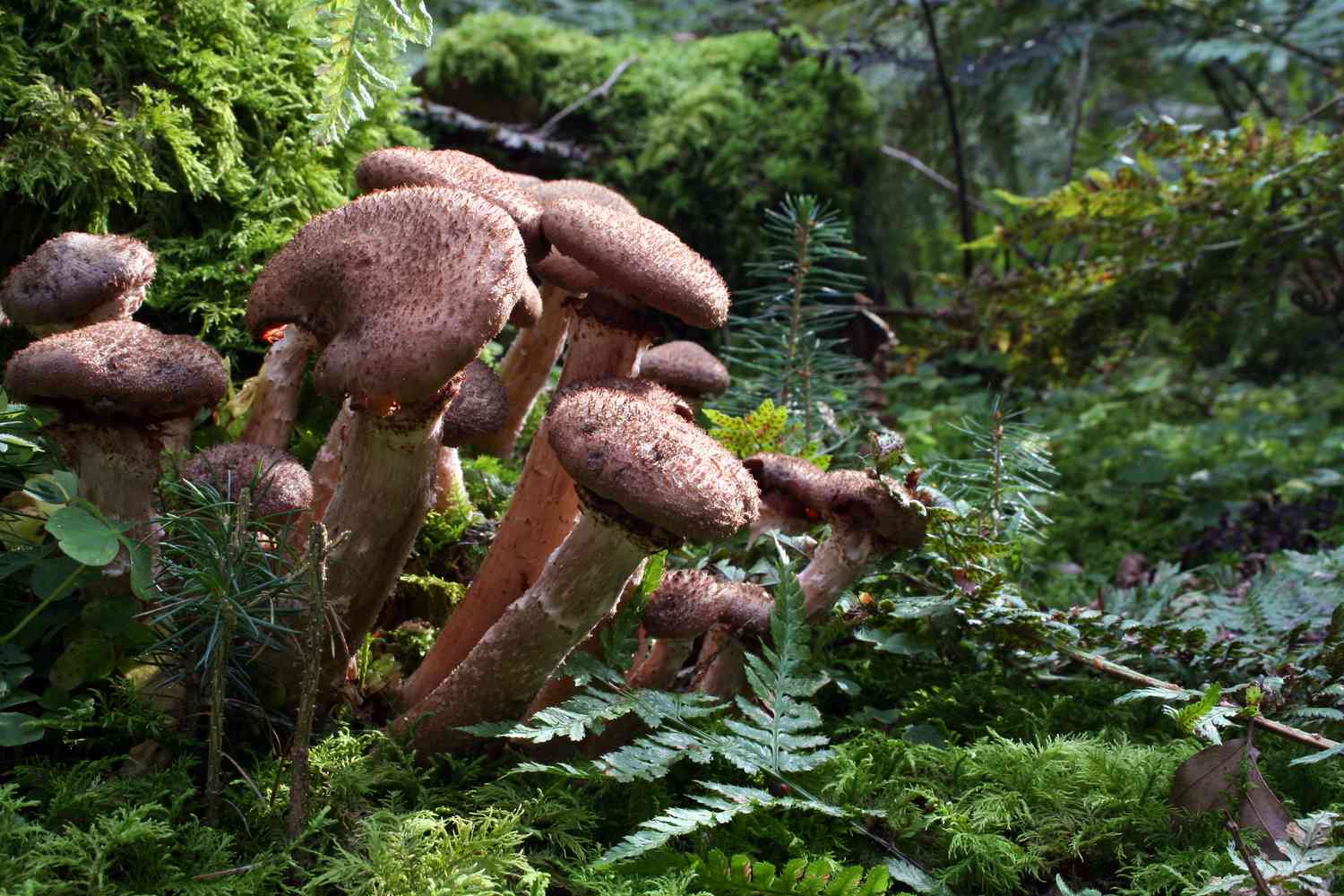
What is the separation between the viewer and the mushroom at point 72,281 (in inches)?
89.0

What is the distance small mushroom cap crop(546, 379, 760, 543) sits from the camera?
183 cm

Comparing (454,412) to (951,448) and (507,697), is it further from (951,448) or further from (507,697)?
(951,448)

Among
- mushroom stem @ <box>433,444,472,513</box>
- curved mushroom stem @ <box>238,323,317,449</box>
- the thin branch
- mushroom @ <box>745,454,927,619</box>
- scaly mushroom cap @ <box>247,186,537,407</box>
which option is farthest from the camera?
the thin branch

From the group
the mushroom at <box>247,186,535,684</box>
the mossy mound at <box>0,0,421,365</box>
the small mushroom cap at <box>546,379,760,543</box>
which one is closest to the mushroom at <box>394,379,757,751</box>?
the small mushroom cap at <box>546,379,760,543</box>

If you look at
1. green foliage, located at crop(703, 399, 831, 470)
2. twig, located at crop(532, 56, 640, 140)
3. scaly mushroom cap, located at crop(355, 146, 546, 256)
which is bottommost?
green foliage, located at crop(703, 399, 831, 470)

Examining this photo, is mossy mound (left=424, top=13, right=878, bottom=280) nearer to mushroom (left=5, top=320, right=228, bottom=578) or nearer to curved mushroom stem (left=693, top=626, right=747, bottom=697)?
curved mushroom stem (left=693, top=626, right=747, bottom=697)

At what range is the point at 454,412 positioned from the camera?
2.56m

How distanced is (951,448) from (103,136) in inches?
175

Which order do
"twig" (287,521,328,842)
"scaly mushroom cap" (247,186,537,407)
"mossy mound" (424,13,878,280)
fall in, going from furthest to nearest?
"mossy mound" (424,13,878,280) → "scaly mushroom cap" (247,186,537,407) → "twig" (287,521,328,842)

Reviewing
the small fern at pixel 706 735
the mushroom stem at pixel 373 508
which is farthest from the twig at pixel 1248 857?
the mushroom stem at pixel 373 508

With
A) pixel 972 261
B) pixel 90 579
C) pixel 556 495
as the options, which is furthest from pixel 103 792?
pixel 972 261

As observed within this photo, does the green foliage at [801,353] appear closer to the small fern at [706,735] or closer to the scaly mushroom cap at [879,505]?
the scaly mushroom cap at [879,505]

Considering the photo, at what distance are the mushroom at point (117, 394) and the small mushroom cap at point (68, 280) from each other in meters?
0.20

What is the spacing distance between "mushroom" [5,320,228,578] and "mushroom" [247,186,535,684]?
0.18 meters
